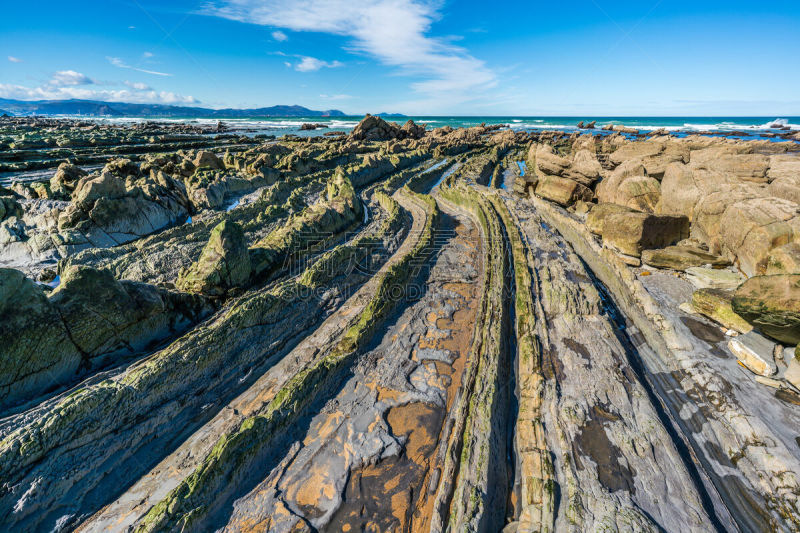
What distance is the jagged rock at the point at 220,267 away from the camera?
9.06 m

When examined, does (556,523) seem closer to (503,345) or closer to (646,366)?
(503,345)

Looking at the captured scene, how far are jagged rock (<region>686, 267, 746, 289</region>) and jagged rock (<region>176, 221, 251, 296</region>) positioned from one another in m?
15.3

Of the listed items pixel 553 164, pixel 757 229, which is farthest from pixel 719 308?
pixel 553 164

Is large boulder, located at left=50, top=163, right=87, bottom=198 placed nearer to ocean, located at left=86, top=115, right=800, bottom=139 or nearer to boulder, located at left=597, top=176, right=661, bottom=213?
boulder, located at left=597, top=176, right=661, bottom=213

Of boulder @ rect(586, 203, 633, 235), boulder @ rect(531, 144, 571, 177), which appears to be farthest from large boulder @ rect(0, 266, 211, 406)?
boulder @ rect(531, 144, 571, 177)

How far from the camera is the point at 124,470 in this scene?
4.95m

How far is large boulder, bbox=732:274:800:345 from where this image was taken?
720cm

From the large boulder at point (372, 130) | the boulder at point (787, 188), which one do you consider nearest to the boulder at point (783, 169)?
the boulder at point (787, 188)

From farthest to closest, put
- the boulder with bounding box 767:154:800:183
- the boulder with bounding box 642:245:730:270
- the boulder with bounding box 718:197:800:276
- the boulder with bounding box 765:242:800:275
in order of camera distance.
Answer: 1. the boulder with bounding box 767:154:800:183
2. the boulder with bounding box 642:245:730:270
3. the boulder with bounding box 718:197:800:276
4. the boulder with bounding box 765:242:800:275

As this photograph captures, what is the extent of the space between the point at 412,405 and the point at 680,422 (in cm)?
553

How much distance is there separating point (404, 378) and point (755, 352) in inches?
339

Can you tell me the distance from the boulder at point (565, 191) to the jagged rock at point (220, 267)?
20488 mm

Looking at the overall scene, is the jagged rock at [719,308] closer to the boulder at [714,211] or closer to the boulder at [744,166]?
the boulder at [714,211]

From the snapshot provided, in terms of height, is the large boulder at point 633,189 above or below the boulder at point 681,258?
above
